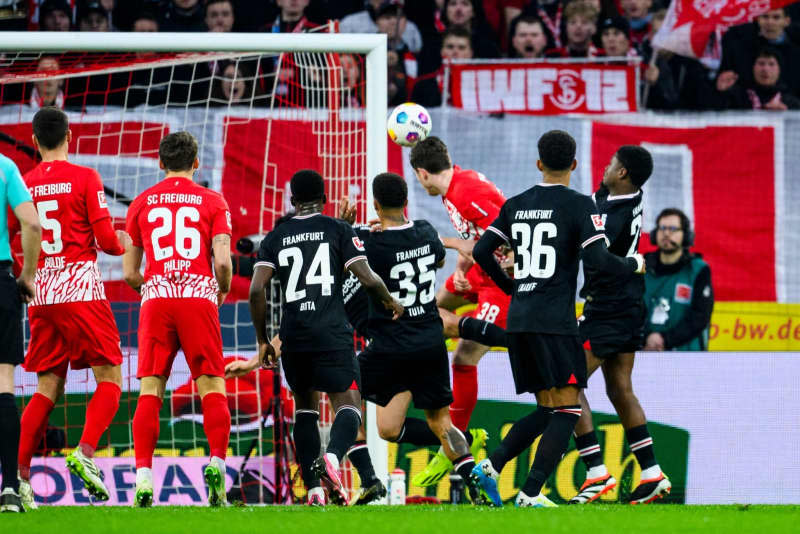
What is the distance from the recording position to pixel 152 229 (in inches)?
279

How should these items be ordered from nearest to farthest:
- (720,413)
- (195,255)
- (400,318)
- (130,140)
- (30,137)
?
(195,255) → (400,318) → (720,413) → (30,137) → (130,140)

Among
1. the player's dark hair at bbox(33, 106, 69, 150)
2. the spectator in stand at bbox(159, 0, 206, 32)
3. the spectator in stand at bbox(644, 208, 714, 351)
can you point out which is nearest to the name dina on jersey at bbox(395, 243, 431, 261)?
the player's dark hair at bbox(33, 106, 69, 150)

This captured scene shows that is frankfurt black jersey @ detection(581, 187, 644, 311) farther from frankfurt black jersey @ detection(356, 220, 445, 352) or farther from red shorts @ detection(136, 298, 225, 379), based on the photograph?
red shorts @ detection(136, 298, 225, 379)

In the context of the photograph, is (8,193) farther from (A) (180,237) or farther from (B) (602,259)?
(B) (602,259)

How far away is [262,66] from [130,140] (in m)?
1.98

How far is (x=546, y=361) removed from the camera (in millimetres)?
6898

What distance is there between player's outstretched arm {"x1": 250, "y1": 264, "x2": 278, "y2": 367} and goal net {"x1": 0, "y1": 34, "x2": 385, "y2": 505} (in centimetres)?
186

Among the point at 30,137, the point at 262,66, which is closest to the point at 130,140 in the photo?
the point at 30,137

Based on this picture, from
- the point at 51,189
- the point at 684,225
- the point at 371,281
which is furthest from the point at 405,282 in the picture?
the point at 684,225

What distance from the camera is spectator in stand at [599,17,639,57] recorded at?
14.1 m

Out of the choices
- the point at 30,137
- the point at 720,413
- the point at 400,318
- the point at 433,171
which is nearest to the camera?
the point at 400,318

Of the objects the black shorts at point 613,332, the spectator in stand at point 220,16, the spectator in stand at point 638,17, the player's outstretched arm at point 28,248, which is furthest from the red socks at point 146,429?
the spectator in stand at point 638,17

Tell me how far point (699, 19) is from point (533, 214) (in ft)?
25.4

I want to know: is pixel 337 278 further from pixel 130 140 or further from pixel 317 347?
pixel 130 140
